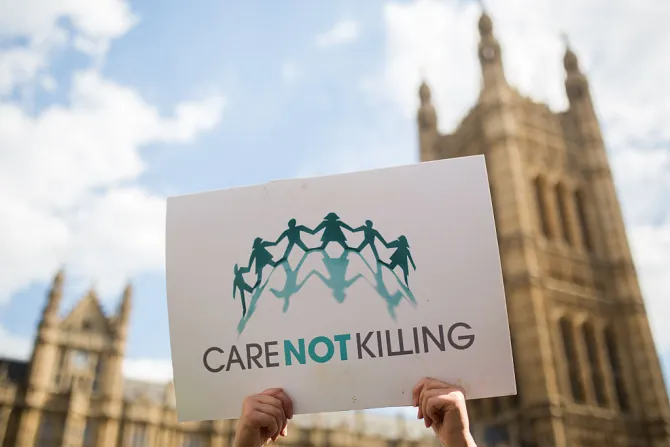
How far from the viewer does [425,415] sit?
2.74 metres

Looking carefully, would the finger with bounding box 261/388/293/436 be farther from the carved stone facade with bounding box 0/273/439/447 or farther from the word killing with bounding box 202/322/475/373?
the carved stone facade with bounding box 0/273/439/447

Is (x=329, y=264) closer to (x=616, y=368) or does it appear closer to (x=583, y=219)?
(x=616, y=368)

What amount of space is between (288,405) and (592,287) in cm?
3393

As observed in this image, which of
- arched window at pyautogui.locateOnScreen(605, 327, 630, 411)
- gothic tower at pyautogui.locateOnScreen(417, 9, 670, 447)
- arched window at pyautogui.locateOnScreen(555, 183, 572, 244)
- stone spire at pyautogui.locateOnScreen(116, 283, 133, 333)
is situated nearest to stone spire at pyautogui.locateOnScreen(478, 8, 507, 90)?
gothic tower at pyautogui.locateOnScreen(417, 9, 670, 447)

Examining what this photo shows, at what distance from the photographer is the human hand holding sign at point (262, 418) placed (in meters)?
2.66

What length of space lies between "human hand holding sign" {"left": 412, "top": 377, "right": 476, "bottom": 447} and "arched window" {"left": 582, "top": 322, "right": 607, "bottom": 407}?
30720mm

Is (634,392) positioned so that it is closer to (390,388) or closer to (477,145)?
(477,145)

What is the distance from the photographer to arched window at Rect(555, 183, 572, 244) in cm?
3516

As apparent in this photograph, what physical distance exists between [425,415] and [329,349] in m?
0.57

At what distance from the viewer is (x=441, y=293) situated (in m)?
3.11

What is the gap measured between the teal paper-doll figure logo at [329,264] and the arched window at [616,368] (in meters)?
31.8

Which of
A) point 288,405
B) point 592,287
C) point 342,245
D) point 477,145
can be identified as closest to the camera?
point 288,405

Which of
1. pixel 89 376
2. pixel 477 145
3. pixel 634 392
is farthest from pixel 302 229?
pixel 477 145

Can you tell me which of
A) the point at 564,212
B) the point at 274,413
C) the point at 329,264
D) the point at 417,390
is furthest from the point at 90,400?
the point at 417,390
